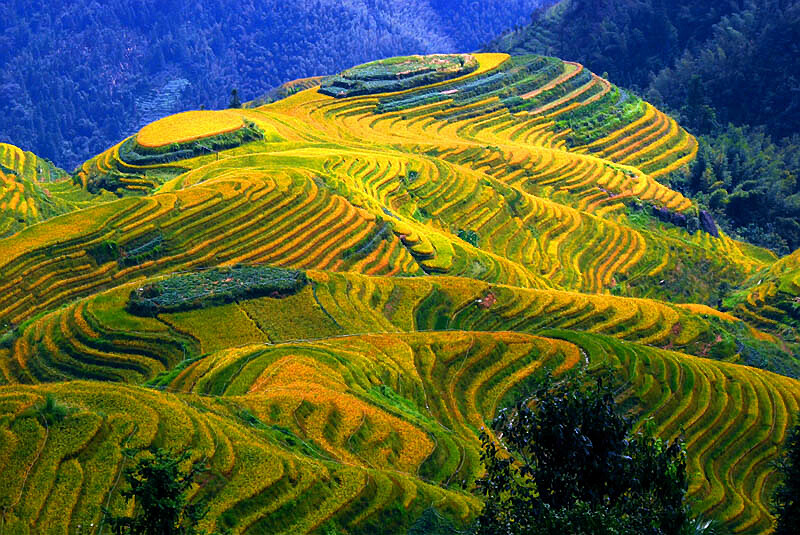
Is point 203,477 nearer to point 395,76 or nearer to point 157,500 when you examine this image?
point 157,500

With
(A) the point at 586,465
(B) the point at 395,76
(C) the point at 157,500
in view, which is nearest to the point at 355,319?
(A) the point at 586,465

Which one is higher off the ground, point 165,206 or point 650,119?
point 165,206

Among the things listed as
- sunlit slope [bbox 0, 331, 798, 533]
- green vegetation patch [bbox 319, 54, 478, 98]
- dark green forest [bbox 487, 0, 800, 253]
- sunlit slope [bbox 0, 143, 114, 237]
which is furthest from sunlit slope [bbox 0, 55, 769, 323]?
sunlit slope [bbox 0, 331, 798, 533]

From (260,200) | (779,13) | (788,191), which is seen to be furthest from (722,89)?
(260,200)

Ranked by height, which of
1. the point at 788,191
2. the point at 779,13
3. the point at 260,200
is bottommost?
the point at 788,191

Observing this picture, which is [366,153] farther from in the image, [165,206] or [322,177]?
[165,206]

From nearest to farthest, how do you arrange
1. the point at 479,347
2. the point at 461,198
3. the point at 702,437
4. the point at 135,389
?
the point at 135,389
the point at 702,437
the point at 479,347
the point at 461,198
